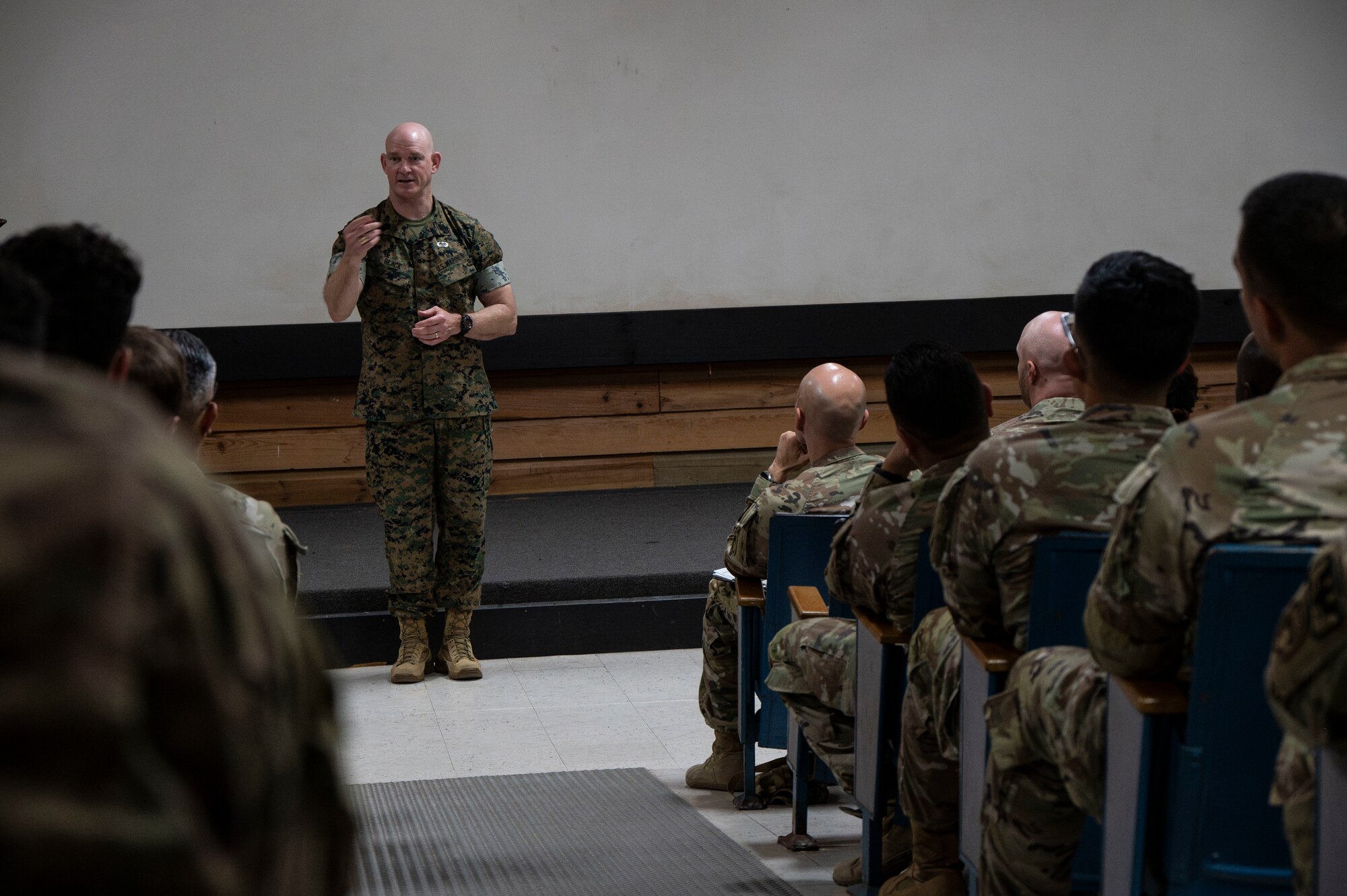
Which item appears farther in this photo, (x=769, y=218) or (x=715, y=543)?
(x=769, y=218)

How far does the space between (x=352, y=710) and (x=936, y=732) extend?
7.15 feet

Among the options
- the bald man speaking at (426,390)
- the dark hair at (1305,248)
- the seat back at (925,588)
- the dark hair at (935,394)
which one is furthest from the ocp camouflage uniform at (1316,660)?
the bald man speaking at (426,390)

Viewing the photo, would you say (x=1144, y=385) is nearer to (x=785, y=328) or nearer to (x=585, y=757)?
(x=585, y=757)

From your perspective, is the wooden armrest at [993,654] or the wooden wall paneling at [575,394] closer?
the wooden armrest at [993,654]

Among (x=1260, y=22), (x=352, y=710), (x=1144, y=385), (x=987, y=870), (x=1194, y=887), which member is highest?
(x=1260, y=22)

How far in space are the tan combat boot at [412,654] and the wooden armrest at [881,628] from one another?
2.16 m

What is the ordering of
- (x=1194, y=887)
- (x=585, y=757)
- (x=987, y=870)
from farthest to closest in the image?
(x=585, y=757) → (x=987, y=870) → (x=1194, y=887)

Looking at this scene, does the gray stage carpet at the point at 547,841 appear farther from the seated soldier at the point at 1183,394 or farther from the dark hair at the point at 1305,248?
the dark hair at the point at 1305,248

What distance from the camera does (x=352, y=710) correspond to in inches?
147

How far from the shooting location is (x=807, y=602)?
8.09 ft

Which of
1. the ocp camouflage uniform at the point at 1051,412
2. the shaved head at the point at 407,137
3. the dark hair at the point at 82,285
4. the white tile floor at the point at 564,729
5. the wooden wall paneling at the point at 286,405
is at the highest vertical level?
the shaved head at the point at 407,137

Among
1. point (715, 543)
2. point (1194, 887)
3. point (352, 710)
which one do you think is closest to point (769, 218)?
point (715, 543)

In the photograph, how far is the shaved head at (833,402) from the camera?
2781mm

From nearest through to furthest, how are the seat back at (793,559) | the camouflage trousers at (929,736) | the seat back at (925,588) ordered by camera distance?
the camouflage trousers at (929,736), the seat back at (925,588), the seat back at (793,559)
